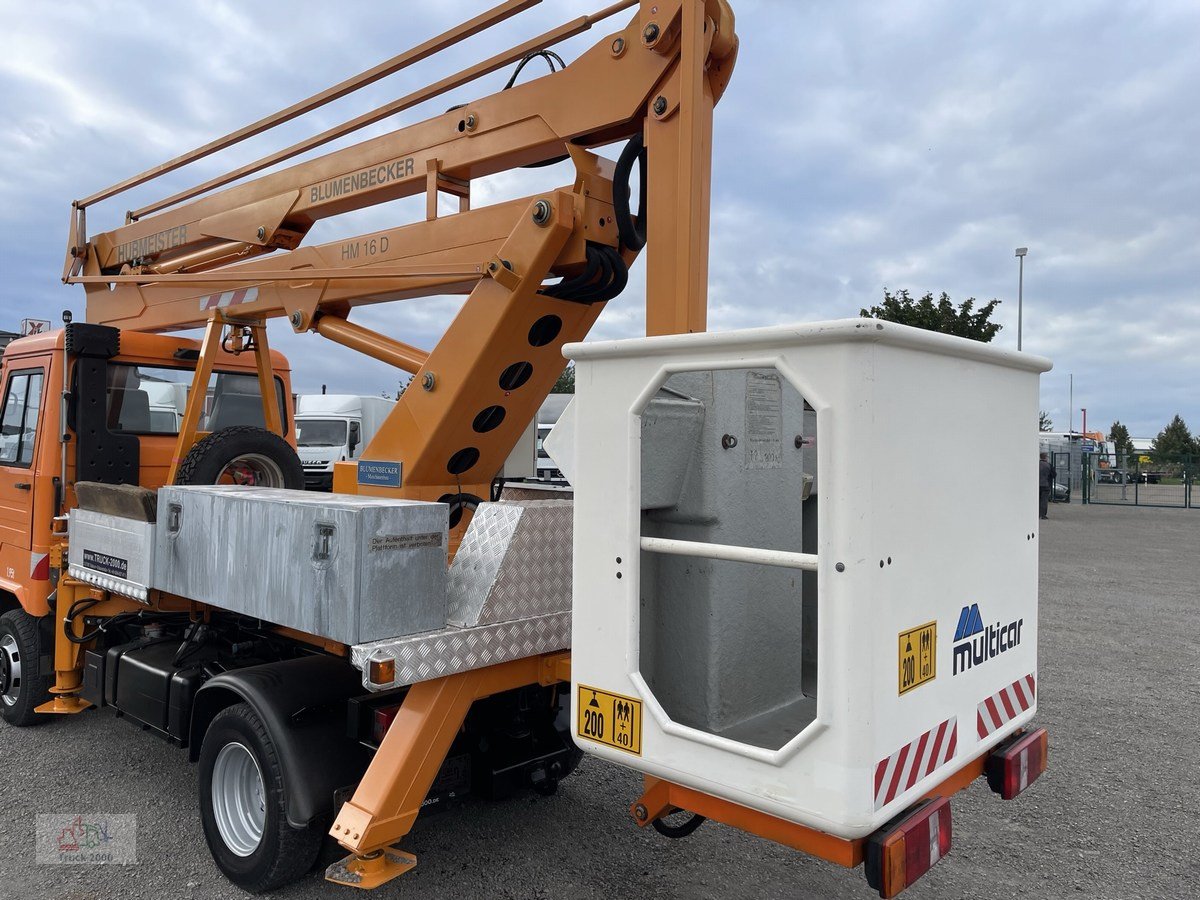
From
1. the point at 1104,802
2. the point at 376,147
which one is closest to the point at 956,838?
the point at 1104,802

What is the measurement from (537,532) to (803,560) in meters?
1.30

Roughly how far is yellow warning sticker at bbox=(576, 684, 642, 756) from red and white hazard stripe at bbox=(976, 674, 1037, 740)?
1059mm

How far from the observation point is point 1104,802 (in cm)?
438

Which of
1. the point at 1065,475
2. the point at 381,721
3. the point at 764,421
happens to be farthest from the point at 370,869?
the point at 1065,475

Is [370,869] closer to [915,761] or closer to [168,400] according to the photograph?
[915,761]

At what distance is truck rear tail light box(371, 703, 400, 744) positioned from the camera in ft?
10.0

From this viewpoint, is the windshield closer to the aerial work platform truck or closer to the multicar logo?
the aerial work platform truck

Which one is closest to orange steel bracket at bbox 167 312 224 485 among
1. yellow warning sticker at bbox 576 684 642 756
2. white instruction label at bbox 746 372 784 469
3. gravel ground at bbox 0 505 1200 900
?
gravel ground at bbox 0 505 1200 900

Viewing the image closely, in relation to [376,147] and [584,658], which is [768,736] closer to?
[584,658]

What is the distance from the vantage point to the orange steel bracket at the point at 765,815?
2123 mm

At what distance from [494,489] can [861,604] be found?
8.94ft

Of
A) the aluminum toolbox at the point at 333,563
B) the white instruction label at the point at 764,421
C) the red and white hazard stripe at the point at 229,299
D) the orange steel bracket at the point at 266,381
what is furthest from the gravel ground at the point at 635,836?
the red and white hazard stripe at the point at 229,299

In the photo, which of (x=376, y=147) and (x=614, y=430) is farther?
(x=376, y=147)

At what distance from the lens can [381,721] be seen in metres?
3.06
